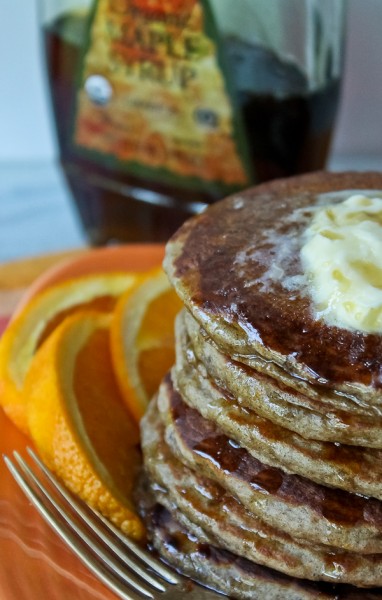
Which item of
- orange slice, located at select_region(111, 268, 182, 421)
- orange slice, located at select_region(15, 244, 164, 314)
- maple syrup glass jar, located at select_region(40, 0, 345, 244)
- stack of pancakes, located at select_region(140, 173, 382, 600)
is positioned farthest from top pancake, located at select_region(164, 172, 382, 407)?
maple syrup glass jar, located at select_region(40, 0, 345, 244)

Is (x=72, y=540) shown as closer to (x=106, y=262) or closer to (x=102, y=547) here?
(x=102, y=547)

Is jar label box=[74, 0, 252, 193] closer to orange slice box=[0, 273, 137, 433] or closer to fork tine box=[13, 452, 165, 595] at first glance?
orange slice box=[0, 273, 137, 433]

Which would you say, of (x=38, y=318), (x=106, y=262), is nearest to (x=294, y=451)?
(x=38, y=318)

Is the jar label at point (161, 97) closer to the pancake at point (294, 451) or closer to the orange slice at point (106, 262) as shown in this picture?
the orange slice at point (106, 262)

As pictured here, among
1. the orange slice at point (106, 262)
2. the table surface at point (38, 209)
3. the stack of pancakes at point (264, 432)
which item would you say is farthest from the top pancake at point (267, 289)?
the table surface at point (38, 209)

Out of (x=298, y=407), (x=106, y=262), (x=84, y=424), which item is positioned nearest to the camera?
(x=298, y=407)

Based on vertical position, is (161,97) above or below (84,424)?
above
